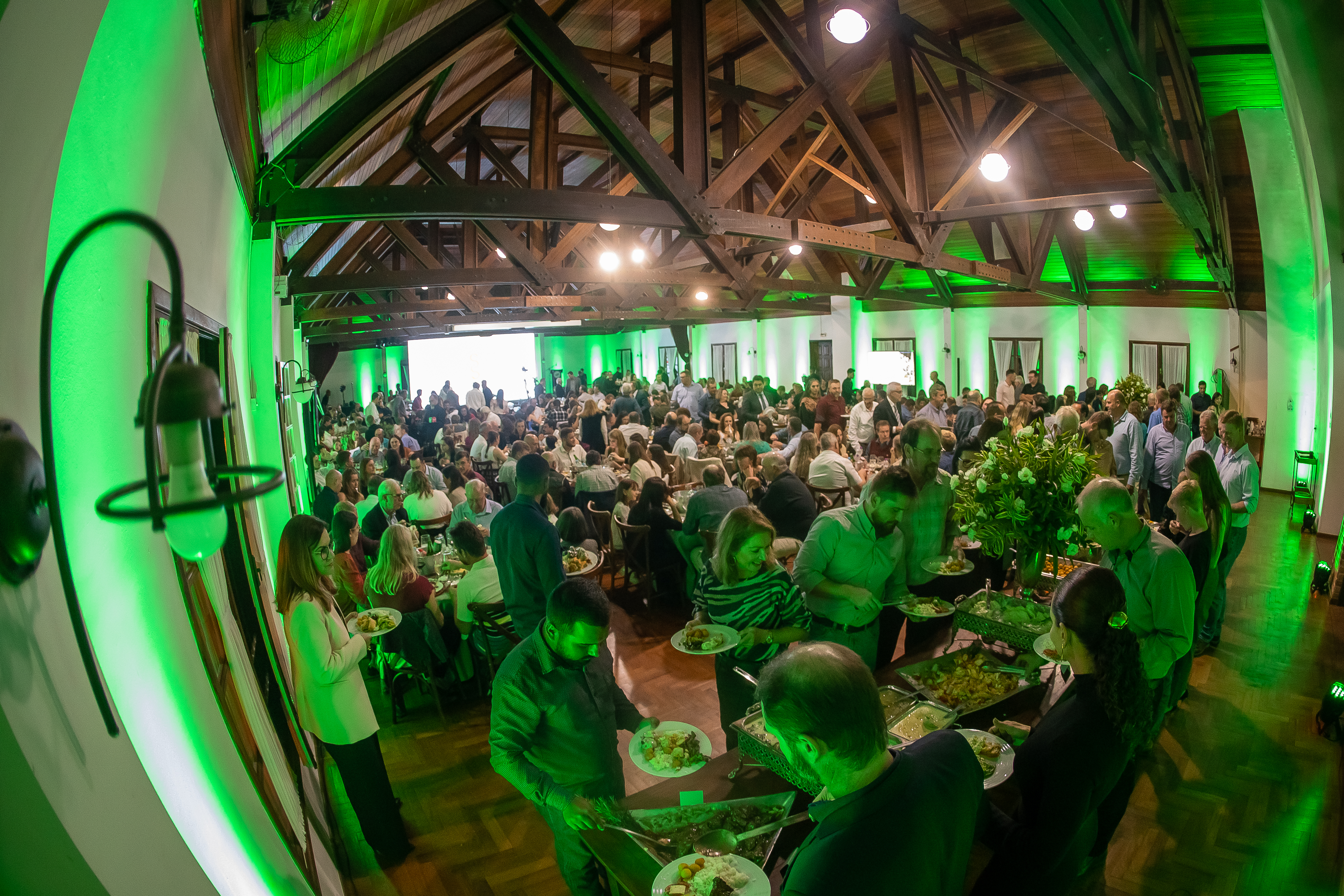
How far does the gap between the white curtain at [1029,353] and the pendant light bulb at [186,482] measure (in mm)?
15209

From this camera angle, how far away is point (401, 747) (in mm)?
3936

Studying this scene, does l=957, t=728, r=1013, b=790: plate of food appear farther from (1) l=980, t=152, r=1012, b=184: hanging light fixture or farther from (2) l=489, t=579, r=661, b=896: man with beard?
(1) l=980, t=152, r=1012, b=184: hanging light fixture

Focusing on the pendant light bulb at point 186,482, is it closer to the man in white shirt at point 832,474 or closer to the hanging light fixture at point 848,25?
the hanging light fixture at point 848,25

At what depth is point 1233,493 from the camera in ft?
16.0

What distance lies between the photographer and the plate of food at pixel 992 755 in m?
2.03

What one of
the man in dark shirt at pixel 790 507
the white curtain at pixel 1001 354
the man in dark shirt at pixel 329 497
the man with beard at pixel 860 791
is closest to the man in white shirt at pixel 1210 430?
the man in dark shirt at pixel 790 507

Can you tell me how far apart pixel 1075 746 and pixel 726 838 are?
35.0 inches

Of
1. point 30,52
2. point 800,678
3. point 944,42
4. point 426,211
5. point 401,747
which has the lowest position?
point 401,747

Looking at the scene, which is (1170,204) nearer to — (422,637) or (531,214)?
(531,214)

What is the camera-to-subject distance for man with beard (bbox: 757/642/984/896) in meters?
1.29

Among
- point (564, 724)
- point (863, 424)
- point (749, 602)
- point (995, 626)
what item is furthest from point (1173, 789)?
point (863, 424)

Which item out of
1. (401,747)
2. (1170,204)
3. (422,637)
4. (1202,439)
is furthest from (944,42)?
(401,747)

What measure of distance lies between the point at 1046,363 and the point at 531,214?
40.1 feet

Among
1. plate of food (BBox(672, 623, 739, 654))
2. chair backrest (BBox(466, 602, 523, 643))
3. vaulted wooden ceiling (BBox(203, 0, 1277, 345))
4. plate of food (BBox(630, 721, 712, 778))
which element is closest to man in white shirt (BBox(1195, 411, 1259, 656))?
vaulted wooden ceiling (BBox(203, 0, 1277, 345))
